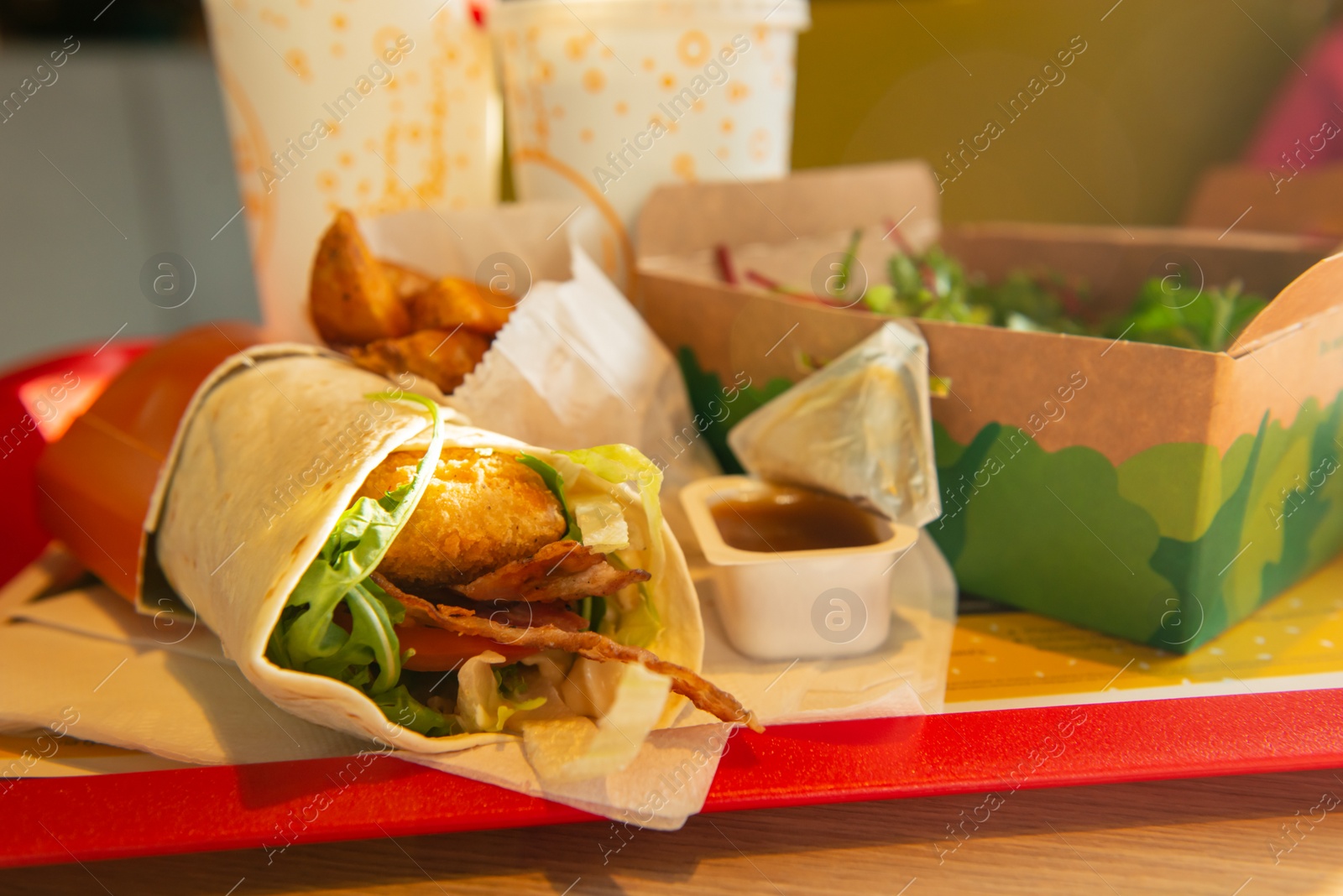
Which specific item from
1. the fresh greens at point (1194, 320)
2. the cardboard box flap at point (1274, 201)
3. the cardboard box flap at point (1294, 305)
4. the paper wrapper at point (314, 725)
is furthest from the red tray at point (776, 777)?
the cardboard box flap at point (1274, 201)

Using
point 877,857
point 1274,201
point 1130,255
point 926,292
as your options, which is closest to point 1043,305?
point 1130,255

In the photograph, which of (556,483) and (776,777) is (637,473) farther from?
(776,777)

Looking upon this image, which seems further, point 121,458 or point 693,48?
point 693,48

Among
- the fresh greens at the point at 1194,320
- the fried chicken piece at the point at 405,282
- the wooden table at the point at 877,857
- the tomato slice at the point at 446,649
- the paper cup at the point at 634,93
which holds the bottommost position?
the wooden table at the point at 877,857

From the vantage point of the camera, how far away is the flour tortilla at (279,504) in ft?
2.26

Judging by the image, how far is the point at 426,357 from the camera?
42.2 inches

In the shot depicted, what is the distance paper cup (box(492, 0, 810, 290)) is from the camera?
1355 millimetres

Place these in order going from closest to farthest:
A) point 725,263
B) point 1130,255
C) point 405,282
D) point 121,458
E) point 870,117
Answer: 1. point 121,458
2. point 405,282
3. point 725,263
4. point 1130,255
5. point 870,117

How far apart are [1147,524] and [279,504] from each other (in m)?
0.84

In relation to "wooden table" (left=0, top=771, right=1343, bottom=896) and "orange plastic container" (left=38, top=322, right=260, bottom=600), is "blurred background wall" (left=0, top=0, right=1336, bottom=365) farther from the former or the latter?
"wooden table" (left=0, top=771, right=1343, bottom=896)

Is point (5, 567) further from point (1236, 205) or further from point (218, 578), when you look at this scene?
point (1236, 205)

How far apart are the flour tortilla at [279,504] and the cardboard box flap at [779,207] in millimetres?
563

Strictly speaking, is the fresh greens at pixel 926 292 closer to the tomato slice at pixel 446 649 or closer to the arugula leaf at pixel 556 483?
the arugula leaf at pixel 556 483

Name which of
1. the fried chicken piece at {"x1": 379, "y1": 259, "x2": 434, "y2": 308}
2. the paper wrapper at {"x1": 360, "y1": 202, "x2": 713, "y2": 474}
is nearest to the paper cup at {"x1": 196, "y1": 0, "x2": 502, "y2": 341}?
the paper wrapper at {"x1": 360, "y1": 202, "x2": 713, "y2": 474}
